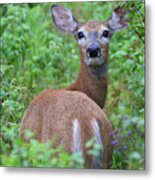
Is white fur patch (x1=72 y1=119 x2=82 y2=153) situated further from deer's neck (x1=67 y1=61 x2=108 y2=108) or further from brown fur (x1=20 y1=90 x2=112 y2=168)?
deer's neck (x1=67 y1=61 x2=108 y2=108)

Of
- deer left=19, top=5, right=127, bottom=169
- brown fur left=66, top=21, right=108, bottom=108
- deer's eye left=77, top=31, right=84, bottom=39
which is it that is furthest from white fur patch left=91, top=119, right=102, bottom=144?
deer's eye left=77, top=31, right=84, bottom=39

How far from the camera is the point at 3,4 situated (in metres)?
5.55

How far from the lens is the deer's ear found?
17.6 ft

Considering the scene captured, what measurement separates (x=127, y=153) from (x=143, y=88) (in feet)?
1.25

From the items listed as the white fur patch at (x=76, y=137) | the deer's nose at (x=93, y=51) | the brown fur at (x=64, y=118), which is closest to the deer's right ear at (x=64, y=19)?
the deer's nose at (x=93, y=51)

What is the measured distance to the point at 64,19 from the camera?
17.9 ft

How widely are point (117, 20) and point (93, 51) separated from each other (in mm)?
226

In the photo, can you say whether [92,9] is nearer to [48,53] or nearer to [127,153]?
[48,53]

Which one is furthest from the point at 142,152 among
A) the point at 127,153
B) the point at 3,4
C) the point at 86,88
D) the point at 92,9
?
the point at 3,4

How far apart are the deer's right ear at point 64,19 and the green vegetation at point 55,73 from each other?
0.12ft

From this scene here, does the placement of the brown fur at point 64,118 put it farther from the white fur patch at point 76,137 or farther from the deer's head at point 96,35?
the deer's head at point 96,35

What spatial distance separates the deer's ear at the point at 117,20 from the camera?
17.6 ft

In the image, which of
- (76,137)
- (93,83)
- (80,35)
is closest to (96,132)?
(76,137)

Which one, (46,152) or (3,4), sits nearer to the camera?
(46,152)
